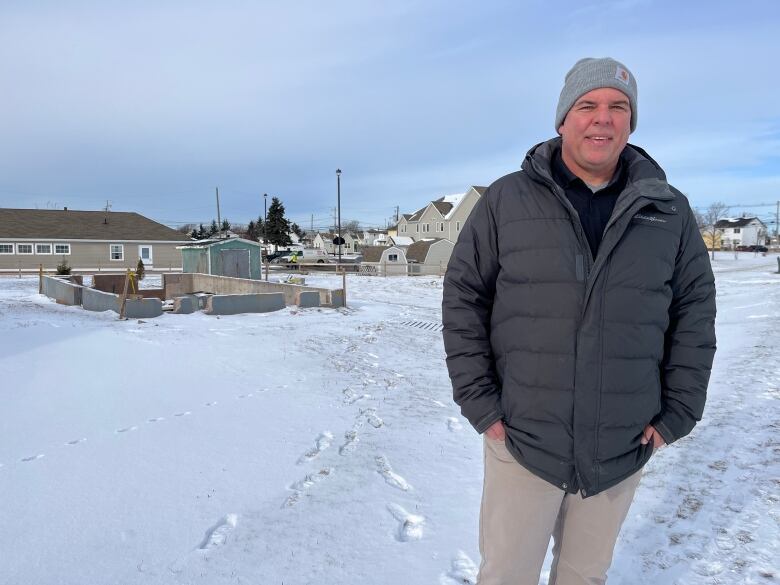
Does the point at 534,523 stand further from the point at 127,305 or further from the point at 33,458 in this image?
the point at 127,305

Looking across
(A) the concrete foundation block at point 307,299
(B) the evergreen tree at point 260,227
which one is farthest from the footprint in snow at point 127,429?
(B) the evergreen tree at point 260,227

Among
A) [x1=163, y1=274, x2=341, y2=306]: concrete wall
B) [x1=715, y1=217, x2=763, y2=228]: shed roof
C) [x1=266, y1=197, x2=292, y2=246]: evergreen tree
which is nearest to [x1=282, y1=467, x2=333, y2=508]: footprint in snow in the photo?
[x1=163, y1=274, x2=341, y2=306]: concrete wall

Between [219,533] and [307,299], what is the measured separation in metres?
11.9

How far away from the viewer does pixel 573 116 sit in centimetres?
191

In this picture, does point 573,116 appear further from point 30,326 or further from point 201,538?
point 30,326

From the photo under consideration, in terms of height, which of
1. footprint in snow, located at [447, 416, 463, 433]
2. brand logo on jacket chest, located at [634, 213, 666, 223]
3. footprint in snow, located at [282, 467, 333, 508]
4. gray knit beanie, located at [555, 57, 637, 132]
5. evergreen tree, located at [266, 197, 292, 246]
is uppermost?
evergreen tree, located at [266, 197, 292, 246]

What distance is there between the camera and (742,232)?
101500 mm

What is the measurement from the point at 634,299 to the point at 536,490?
2.53ft

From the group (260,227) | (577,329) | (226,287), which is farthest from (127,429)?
(260,227)

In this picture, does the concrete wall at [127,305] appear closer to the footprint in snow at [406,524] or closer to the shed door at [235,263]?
the shed door at [235,263]

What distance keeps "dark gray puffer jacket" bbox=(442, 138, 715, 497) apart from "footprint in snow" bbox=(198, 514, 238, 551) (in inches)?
83.0

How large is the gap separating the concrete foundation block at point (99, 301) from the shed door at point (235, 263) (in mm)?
9735

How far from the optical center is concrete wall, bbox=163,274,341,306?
52.7ft

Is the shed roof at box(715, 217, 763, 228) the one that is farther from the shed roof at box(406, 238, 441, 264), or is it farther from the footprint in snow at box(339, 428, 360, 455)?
the footprint in snow at box(339, 428, 360, 455)
